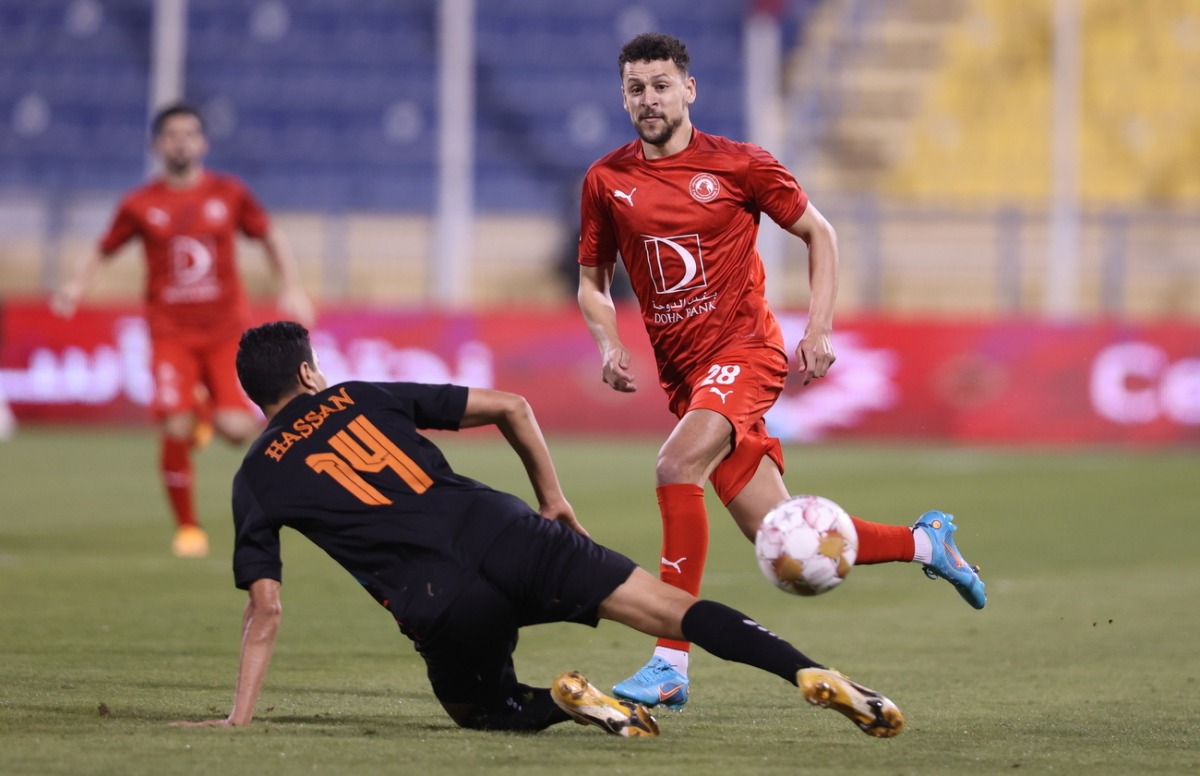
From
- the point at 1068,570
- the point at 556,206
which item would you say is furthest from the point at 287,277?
the point at 556,206

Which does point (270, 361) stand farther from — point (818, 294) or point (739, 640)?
point (818, 294)

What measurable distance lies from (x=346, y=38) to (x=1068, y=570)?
60.8 feet

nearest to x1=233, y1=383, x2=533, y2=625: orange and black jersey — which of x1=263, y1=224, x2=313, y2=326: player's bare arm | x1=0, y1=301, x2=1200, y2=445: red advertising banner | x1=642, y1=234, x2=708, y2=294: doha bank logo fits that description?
x1=642, y1=234, x2=708, y2=294: doha bank logo

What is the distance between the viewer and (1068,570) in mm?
9938

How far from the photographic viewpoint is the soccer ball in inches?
199

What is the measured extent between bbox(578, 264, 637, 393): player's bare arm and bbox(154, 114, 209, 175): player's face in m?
4.42

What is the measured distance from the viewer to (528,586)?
15.9 feet

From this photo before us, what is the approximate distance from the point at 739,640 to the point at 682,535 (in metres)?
1.05

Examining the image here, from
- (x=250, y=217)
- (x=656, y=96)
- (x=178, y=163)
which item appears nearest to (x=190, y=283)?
(x=250, y=217)

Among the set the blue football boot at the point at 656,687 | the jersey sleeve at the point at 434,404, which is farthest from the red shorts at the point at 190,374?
the jersey sleeve at the point at 434,404

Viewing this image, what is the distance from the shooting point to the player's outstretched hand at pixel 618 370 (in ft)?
19.9

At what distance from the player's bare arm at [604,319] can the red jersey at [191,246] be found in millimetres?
4616

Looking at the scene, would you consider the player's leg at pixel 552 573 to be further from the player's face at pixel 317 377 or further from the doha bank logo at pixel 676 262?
the doha bank logo at pixel 676 262

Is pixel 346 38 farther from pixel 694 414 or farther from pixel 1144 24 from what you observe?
pixel 694 414
